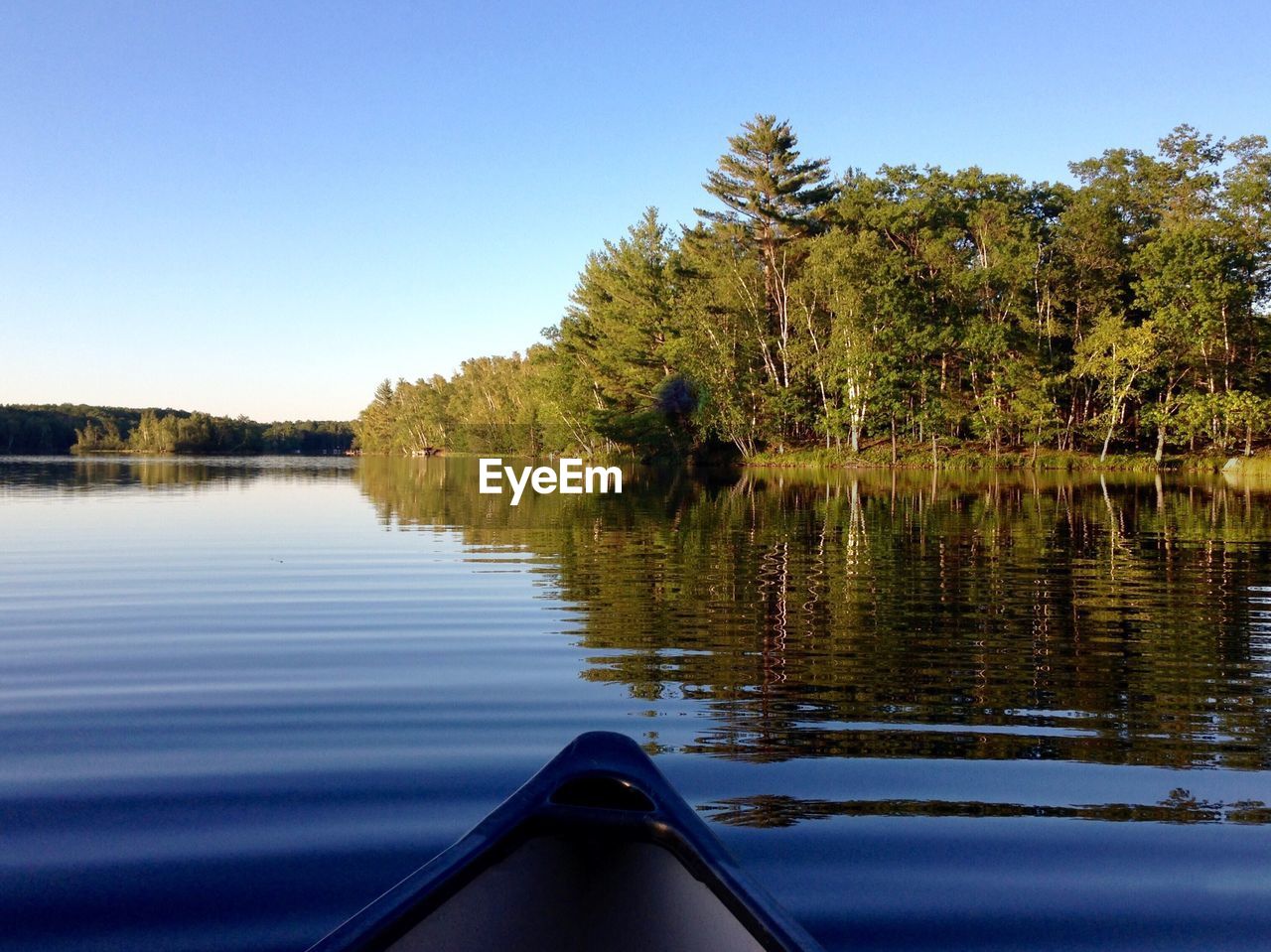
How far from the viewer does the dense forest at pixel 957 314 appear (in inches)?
1695

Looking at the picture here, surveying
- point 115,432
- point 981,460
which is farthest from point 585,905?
point 115,432

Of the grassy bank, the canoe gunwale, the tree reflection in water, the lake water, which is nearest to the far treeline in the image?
the grassy bank

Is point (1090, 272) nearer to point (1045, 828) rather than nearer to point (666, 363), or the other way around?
point (666, 363)

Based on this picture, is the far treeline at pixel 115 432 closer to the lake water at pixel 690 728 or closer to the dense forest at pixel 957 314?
the dense forest at pixel 957 314

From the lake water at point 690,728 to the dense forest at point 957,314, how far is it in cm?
3484

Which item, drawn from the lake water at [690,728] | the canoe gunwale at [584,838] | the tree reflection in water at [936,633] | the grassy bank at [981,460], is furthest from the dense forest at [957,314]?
the canoe gunwale at [584,838]

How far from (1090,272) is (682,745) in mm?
48979

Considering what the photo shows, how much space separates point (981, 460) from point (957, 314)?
7854mm

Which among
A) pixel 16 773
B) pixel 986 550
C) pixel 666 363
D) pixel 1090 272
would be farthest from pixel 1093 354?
pixel 16 773

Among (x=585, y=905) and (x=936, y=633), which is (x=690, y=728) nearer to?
(x=585, y=905)

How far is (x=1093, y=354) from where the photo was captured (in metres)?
42.6

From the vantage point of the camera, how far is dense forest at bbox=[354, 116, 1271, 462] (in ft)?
141

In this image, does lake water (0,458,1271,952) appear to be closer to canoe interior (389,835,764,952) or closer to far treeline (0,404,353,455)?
canoe interior (389,835,764,952)

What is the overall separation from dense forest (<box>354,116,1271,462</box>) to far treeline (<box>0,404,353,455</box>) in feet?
272
